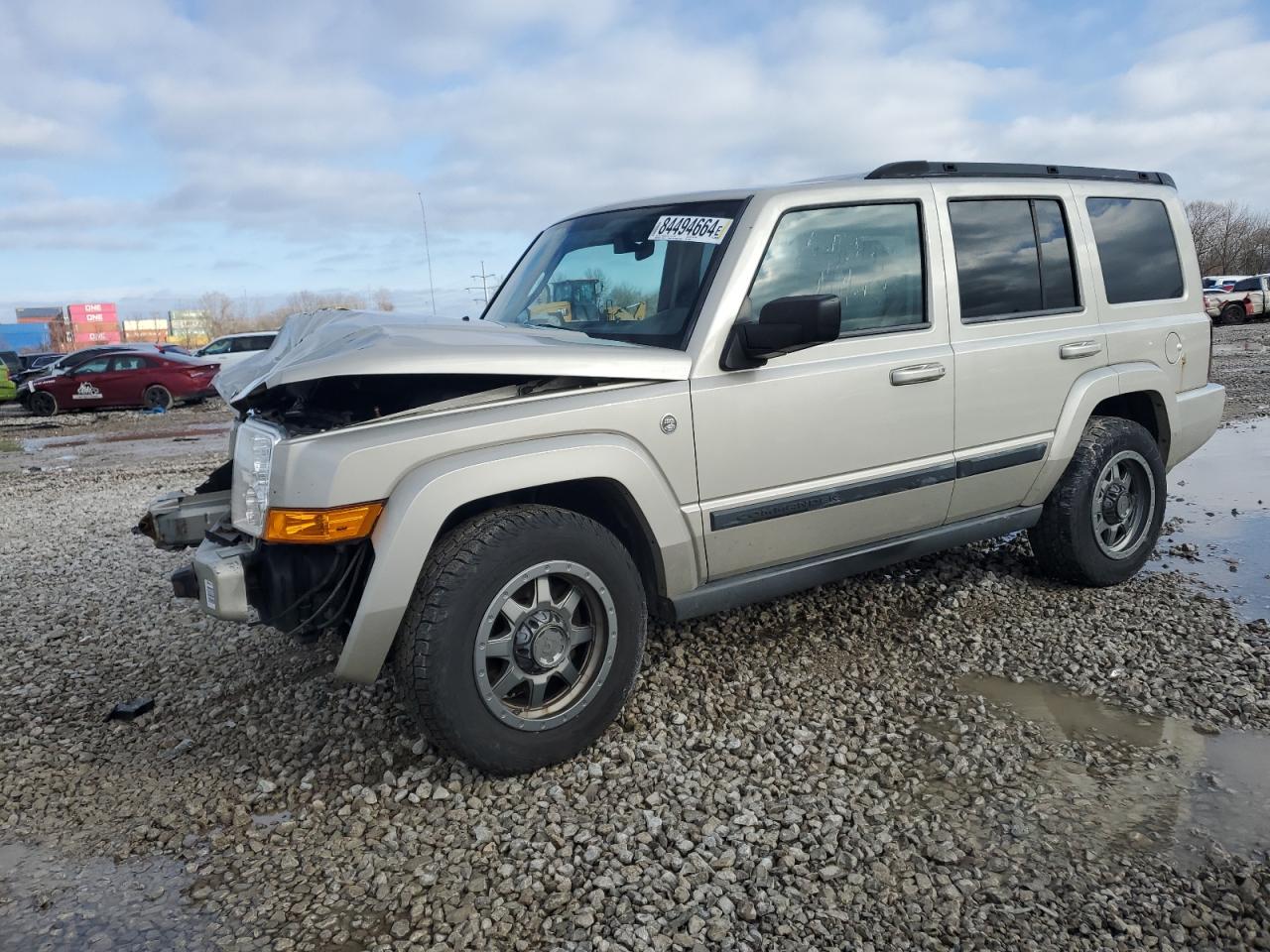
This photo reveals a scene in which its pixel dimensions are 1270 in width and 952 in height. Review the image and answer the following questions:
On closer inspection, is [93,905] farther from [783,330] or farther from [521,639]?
[783,330]

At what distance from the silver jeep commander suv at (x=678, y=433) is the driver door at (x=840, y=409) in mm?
12

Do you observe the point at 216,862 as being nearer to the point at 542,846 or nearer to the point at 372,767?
the point at 372,767

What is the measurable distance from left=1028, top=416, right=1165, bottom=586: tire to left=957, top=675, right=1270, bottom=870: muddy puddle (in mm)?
1201

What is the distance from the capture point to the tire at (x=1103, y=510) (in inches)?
188

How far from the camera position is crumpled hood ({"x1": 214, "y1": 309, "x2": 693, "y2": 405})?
297 centimetres

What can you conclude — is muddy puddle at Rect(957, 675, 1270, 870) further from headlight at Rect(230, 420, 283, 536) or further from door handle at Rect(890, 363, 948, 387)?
headlight at Rect(230, 420, 283, 536)

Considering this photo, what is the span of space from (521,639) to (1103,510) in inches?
130

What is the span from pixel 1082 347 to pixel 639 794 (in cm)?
313

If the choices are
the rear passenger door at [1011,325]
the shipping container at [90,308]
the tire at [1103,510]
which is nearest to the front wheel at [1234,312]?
the tire at [1103,510]

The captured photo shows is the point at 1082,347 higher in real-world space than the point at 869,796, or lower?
higher

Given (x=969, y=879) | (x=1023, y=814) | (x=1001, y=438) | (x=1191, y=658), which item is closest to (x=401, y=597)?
(x=969, y=879)

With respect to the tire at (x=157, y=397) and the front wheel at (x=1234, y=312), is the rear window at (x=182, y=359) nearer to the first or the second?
the tire at (x=157, y=397)

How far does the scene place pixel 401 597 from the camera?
303 centimetres

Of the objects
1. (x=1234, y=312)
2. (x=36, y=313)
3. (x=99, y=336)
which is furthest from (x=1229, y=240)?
(x=36, y=313)
